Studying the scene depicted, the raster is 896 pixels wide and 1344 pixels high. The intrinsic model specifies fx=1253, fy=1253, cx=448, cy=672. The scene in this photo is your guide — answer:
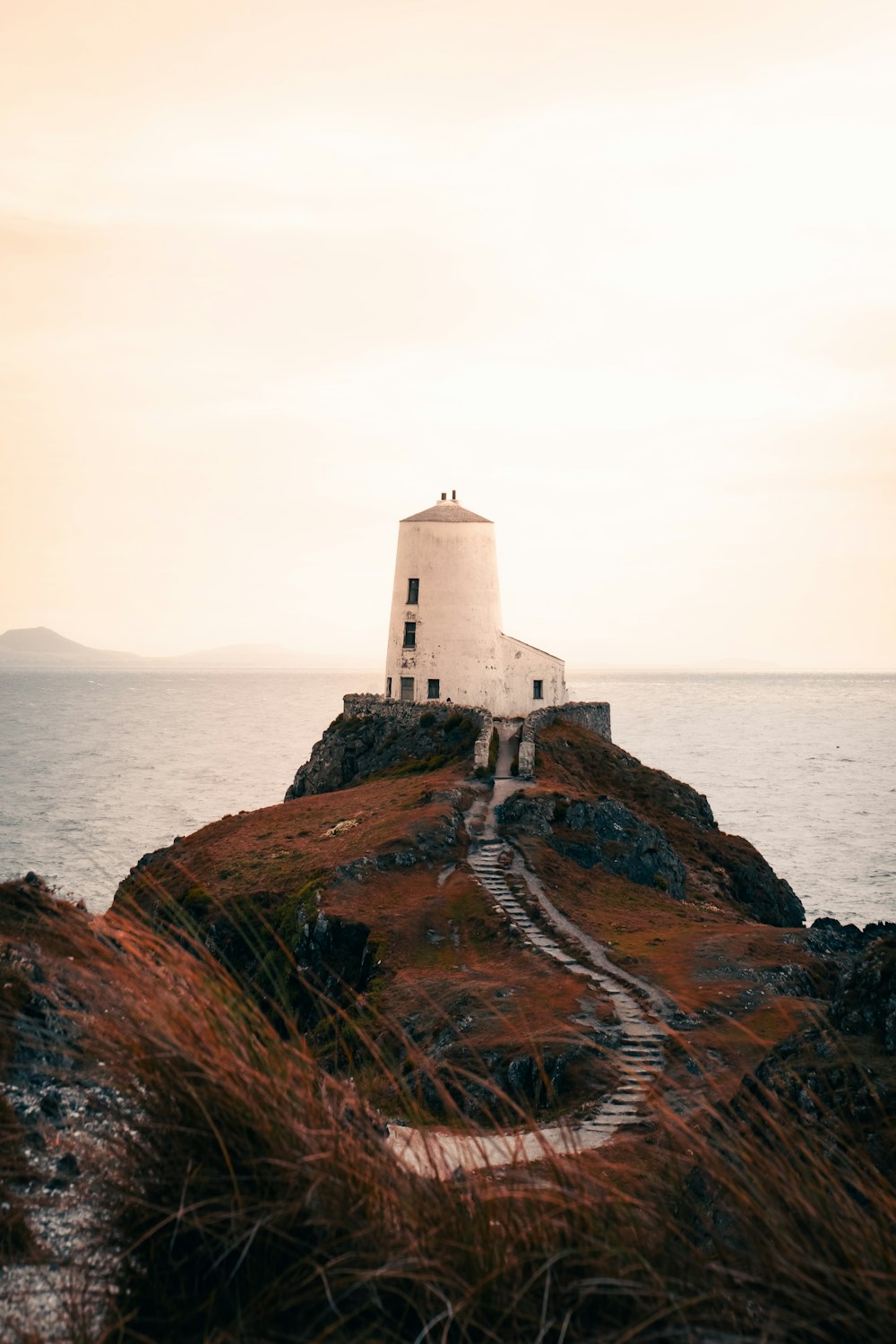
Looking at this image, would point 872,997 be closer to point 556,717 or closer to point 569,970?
point 569,970

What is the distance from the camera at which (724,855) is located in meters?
46.8

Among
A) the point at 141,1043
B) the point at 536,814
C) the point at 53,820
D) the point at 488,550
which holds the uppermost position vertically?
the point at 488,550

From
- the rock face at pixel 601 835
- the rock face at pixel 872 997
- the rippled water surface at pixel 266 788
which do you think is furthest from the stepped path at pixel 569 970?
the rippled water surface at pixel 266 788

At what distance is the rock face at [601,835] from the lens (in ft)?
129

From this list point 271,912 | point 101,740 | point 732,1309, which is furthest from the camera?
point 101,740

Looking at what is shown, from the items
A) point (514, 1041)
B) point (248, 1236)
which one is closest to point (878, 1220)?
point (248, 1236)

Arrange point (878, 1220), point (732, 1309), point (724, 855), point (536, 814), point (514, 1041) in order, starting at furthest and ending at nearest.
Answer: point (724, 855) < point (536, 814) < point (514, 1041) < point (878, 1220) < point (732, 1309)

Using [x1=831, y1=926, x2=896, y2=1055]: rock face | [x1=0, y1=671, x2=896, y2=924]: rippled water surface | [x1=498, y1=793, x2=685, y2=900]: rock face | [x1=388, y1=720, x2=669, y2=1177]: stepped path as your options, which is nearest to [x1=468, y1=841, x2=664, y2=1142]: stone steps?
[x1=388, y1=720, x2=669, y2=1177]: stepped path

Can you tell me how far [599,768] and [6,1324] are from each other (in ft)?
145

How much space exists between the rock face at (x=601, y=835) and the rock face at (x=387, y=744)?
8358mm

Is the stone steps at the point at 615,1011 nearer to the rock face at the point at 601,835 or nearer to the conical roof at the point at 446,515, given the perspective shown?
the rock face at the point at 601,835

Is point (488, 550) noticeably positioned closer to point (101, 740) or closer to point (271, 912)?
point (271, 912)

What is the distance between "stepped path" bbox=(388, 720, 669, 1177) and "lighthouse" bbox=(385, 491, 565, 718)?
29.3ft

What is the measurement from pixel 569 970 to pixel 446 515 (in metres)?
32.7
